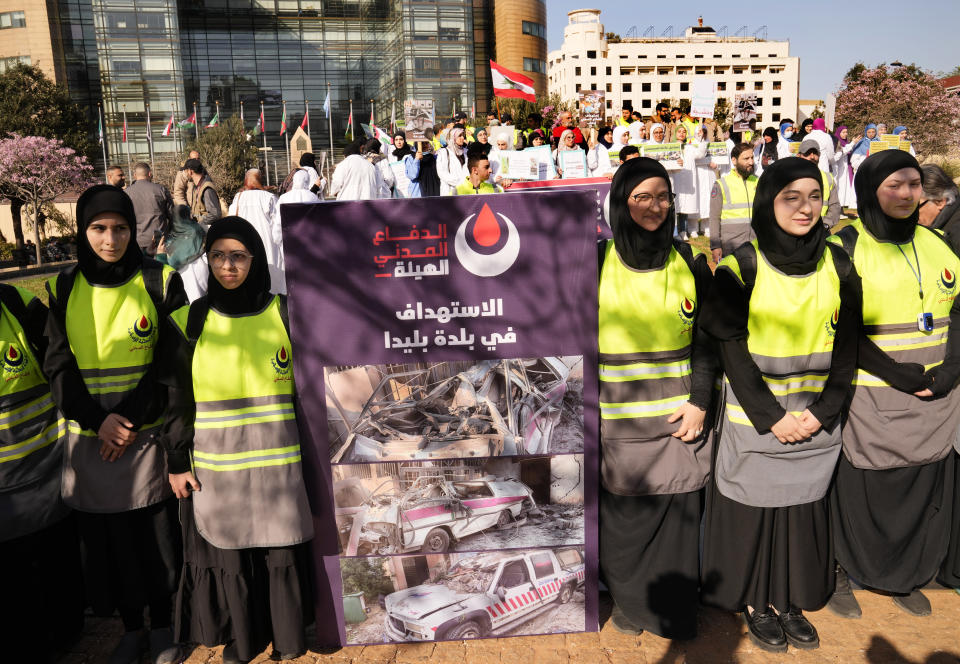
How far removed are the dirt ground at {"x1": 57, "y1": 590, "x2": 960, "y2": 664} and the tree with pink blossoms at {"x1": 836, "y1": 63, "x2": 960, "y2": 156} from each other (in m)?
26.6

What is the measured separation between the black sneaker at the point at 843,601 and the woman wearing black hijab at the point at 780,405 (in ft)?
0.65

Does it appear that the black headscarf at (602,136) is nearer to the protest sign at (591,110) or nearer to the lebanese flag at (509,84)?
the protest sign at (591,110)

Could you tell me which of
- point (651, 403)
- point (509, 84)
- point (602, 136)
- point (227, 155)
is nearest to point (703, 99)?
point (602, 136)

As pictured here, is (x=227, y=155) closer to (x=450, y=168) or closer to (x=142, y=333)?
(x=450, y=168)

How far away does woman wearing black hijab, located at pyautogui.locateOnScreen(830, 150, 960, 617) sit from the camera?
2.97 m

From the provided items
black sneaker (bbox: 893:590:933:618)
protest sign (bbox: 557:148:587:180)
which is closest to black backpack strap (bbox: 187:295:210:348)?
black sneaker (bbox: 893:590:933:618)

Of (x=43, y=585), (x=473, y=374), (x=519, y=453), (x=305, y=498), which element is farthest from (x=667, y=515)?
(x=43, y=585)

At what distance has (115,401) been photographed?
9.34 feet

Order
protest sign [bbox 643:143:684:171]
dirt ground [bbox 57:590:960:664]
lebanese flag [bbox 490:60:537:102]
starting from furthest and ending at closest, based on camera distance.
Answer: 1. lebanese flag [bbox 490:60:537:102]
2. protest sign [bbox 643:143:684:171]
3. dirt ground [bbox 57:590:960:664]

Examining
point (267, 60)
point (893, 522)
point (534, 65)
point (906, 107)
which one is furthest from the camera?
point (534, 65)

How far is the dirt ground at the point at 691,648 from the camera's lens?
2.91 meters

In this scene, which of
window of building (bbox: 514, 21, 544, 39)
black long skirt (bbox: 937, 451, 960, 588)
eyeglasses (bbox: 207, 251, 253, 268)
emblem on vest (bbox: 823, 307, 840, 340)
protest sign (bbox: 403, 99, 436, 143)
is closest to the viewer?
eyeglasses (bbox: 207, 251, 253, 268)

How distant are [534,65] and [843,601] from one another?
72572 millimetres

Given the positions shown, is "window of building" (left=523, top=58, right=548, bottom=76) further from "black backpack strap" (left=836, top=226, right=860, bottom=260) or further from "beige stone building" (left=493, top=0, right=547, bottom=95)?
"black backpack strap" (left=836, top=226, right=860, bottom=260)
